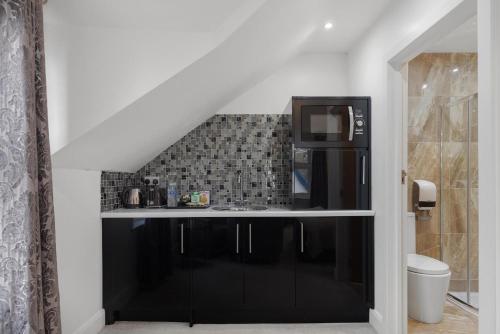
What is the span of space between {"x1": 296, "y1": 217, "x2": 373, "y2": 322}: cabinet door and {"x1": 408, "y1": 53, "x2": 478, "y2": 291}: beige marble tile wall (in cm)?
108

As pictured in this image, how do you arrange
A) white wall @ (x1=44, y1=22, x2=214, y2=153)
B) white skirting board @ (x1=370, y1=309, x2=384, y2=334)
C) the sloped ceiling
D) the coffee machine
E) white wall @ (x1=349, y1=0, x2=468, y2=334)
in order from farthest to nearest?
the coffee machine → white skirting board @ (x1=370, y1=309, x2=384, y2=334) → white wall @ (x1=349, y1=0, x2=468, y2=334) → the sloped ceiling → white wall @ (x1=44, y1=22, x2=214, y2=153)

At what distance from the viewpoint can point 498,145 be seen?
1.31 metres

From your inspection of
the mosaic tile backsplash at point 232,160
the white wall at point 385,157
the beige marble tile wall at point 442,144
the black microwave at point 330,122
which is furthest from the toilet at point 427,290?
the mosaic tile backsplash at point 232,160

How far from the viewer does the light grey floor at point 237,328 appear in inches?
103

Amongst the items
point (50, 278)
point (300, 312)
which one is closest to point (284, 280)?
point (300, 312)

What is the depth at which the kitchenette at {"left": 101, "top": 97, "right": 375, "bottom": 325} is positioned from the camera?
8.90ft

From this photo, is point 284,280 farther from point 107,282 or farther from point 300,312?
point 107,282

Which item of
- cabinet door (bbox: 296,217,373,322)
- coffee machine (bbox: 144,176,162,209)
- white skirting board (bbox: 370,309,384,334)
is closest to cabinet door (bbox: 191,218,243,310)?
cabinet door (bbox: 296,217,373,322)

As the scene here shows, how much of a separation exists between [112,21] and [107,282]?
1.96 metres

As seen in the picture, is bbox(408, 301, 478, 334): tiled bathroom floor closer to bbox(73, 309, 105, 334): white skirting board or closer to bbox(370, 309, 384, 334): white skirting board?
bbox(370, 309, 384, 334): white skirting board

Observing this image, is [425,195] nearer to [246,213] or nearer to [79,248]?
[246,213]

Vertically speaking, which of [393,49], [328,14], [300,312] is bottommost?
[300,312]

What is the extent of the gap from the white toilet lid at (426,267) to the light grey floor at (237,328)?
0.62m

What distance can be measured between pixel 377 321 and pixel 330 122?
64.5 inches
